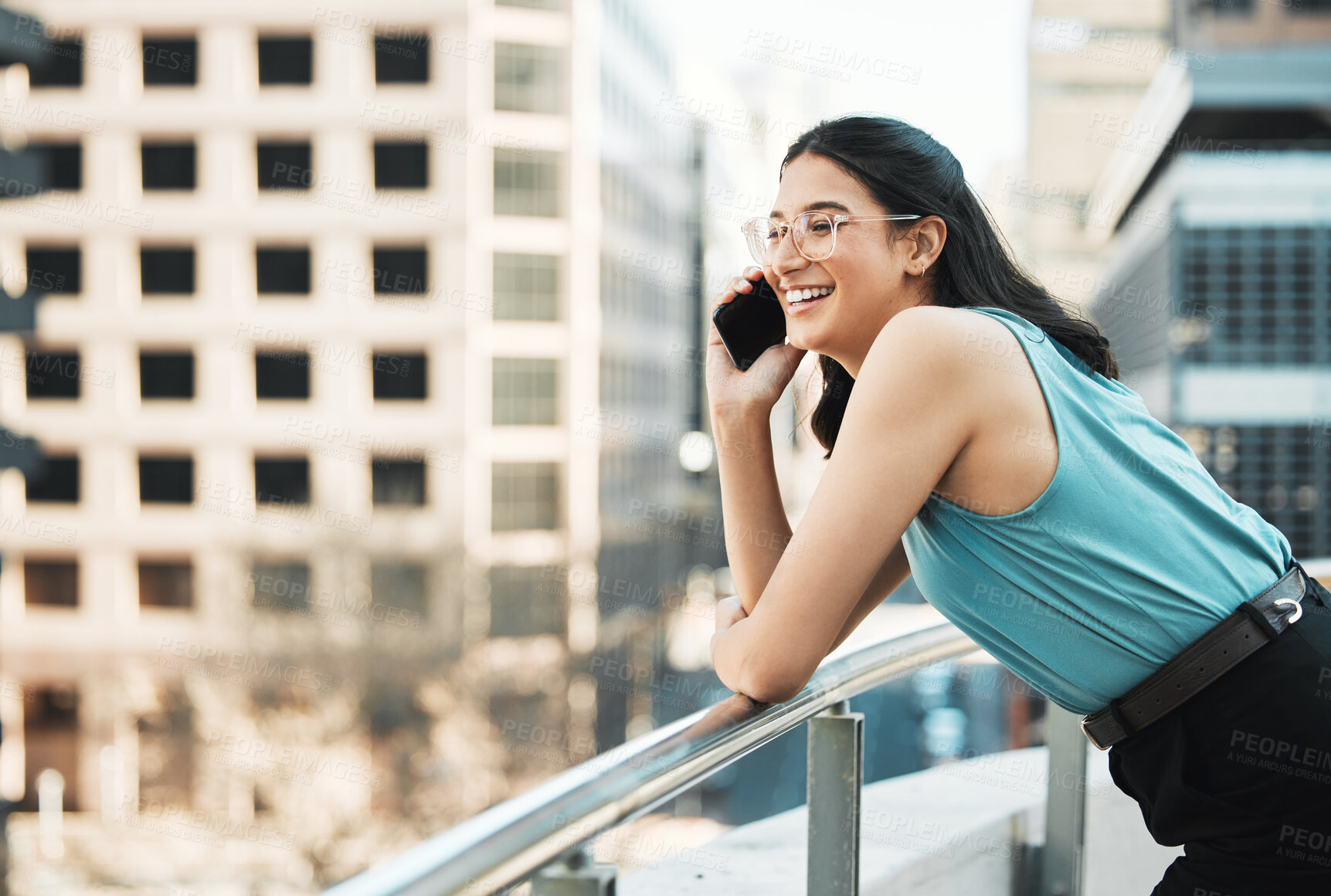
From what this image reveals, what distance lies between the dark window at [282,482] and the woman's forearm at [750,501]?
3187cm

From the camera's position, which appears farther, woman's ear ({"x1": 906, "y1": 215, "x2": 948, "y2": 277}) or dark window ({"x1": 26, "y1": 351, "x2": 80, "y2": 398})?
dark window ({"x1": 26, "y1": 351, "x2": 80, "y2": 398})

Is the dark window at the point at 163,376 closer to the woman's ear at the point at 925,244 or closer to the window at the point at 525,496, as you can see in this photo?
the window at the point at 525,496

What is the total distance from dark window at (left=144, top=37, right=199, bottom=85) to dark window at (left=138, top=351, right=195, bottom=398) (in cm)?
806

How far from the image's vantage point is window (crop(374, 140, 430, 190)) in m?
32.1

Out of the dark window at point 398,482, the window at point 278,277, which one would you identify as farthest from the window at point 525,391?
the window at point 278,277

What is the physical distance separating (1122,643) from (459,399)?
31089mm

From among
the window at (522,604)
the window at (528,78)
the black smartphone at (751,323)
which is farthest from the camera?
the window at (528,78)

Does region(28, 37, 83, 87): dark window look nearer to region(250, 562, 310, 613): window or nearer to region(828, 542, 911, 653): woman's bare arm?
region(250, 562, 310, 613): window

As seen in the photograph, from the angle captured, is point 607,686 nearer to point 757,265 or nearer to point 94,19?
point 94,19

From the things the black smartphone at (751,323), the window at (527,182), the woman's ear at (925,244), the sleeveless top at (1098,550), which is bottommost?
the sleeveless top at (1098,550)

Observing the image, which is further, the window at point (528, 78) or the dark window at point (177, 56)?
the window at point (528, 78)

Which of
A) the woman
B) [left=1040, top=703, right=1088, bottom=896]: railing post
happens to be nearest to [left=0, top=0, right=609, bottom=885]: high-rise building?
[left=1040, top=703, right=1088, bottom=896]: railing post

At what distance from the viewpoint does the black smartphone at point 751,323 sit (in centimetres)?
187

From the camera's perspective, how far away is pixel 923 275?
5.08 feet
